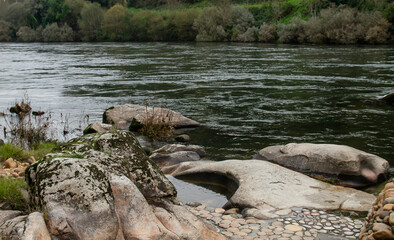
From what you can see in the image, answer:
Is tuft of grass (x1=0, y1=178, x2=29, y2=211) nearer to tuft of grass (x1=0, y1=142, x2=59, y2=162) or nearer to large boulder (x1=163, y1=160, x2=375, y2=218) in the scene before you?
large boulder (x1=163, y1=160, x2=375, y2=218)

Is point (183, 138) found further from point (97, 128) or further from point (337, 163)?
point (337, 163)

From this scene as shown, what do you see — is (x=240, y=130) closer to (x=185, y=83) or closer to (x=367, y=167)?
(x=367, y=167)

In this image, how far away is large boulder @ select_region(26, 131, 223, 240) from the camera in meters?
4.29

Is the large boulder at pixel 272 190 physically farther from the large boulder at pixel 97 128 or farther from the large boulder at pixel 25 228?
the large boulder at pixel 97 128

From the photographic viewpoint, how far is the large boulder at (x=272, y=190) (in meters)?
6.48

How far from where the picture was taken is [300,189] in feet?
23.3

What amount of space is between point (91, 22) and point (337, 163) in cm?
7767

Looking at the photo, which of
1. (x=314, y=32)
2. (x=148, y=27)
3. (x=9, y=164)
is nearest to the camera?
(x=9, y=164)

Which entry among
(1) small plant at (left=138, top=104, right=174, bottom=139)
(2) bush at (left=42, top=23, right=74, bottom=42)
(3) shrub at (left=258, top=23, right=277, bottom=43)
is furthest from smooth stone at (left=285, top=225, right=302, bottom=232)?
(2) bush at (left=42, top=23, right=74, bottom=42)

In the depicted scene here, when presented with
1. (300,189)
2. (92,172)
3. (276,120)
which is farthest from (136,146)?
(276,120)

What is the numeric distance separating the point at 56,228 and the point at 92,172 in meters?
0.71

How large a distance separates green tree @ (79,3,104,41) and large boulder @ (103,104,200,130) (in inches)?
2667

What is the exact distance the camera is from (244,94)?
1820 cm

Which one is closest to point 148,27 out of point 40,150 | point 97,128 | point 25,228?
point 97,128
